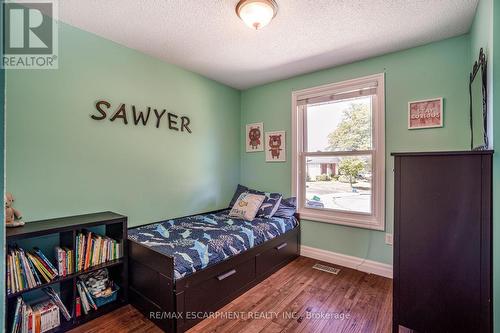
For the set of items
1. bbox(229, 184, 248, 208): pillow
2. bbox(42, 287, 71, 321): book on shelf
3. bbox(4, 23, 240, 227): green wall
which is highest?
bbox(4, 23, 240, 227): green wall

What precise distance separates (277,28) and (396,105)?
4.92ft

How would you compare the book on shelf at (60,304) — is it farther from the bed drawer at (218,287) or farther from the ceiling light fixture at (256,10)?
the ceiling light fixture at (256,10)

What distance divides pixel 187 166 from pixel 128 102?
997 mm

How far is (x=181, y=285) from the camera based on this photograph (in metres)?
1.70

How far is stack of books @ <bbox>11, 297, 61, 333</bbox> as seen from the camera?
1565 mm

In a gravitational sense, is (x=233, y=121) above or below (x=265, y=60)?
below

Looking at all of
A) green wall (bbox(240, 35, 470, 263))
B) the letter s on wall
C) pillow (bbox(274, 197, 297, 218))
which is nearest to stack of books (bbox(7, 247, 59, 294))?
the letter s on wall

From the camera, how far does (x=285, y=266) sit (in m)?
2.83

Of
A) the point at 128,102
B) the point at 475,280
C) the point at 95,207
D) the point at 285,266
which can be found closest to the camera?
the point at 475,280

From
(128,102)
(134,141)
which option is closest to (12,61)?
(128,102)

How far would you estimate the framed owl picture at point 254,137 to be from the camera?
359 cm

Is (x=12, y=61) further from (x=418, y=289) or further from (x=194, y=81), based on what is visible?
(x=418, y=289)
